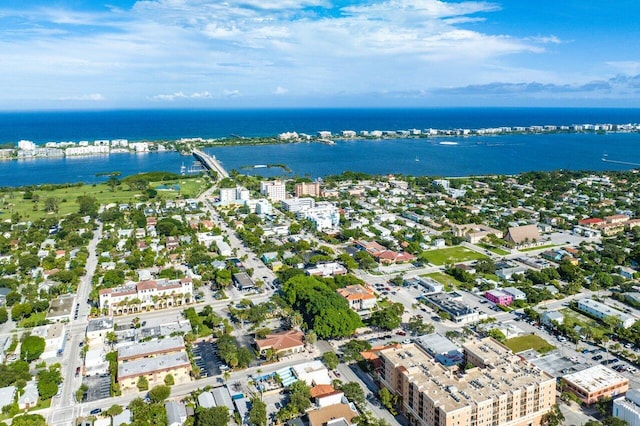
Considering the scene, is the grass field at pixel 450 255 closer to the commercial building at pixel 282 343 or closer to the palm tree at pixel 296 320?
the palm tree at pixel 296 320

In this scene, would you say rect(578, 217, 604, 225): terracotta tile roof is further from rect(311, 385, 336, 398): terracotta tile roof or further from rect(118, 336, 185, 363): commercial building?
rect(118, 336, 185, 363): commercial building

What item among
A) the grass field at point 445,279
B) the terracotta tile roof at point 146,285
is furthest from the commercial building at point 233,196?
the grass field at point 445,279

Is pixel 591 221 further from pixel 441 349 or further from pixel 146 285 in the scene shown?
pixel 146 285

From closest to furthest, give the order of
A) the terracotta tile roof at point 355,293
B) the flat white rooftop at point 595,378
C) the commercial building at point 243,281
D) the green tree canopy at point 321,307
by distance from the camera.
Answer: the flat white rooftop at point 595,378
the green tree canopy at point 321,307
the terracotta tile roof at point 355,293
the commercial building at point 243,281

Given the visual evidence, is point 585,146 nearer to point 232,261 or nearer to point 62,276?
point 232,261

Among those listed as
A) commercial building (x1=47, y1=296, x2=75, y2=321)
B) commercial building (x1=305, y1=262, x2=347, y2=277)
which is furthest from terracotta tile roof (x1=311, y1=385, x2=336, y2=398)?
commercial building (x1=47, y1=296, x2=75, y2=321)
